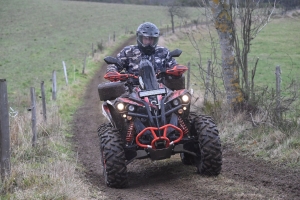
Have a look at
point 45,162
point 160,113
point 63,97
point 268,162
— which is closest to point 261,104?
point 268,162

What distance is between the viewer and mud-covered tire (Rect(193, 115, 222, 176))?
7117 mm

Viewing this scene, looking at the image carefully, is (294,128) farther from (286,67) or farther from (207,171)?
(286,67)

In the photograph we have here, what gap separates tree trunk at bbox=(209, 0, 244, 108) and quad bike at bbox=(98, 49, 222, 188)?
11.9 ft

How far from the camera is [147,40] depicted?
7930 millimetres

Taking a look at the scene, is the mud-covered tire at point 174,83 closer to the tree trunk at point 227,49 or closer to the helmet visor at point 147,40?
the helmet visor at point 147,40

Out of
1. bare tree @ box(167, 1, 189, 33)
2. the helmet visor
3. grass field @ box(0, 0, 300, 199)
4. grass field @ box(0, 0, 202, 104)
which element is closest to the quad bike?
the helmet visor

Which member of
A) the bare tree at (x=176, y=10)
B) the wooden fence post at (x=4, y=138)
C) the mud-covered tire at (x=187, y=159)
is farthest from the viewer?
the bare tree at (x=176, y=10)

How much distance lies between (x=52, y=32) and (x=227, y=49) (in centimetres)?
4648

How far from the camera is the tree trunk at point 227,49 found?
1089cm

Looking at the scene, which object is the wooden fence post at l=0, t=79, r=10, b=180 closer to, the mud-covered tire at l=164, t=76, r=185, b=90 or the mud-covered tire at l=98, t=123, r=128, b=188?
the mud-covered tire at l=98, t=123, r=128, b=188

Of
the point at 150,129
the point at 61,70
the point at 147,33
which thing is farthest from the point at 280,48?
the point at 61,70

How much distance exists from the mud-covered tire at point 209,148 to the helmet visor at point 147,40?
1.62 m

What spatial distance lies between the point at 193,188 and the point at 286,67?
15.9 metres

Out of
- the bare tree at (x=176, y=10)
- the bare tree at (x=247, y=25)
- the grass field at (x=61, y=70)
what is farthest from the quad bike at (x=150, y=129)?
the bare tree at (x=176, y=10)
